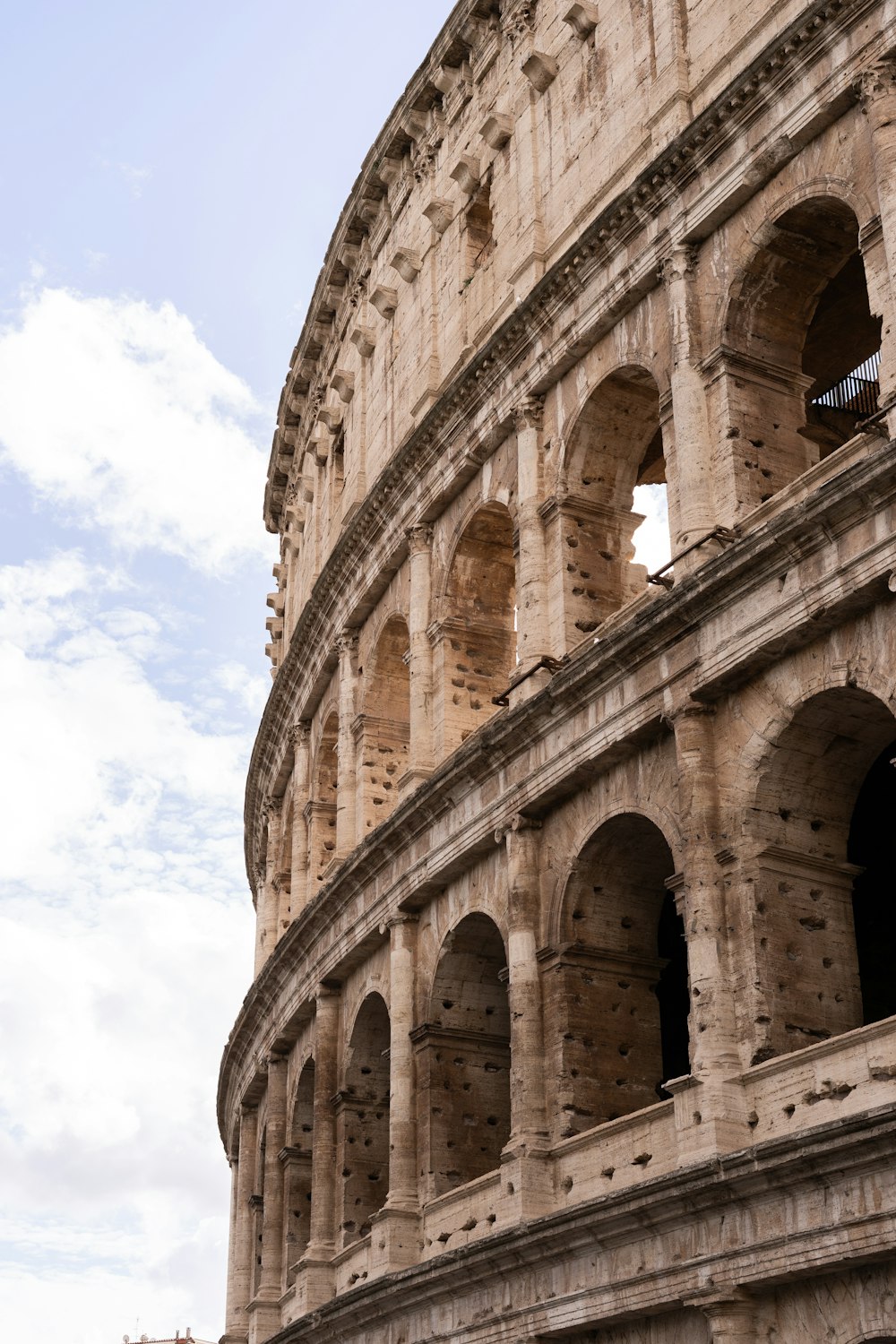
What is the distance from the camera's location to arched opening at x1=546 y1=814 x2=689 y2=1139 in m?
16.1

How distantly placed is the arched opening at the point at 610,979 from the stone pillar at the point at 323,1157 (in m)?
5.64

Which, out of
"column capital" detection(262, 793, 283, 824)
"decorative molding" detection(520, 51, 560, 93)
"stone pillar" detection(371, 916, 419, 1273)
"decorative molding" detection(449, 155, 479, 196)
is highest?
"decorative molding" detection(449, 155, 479, 196)

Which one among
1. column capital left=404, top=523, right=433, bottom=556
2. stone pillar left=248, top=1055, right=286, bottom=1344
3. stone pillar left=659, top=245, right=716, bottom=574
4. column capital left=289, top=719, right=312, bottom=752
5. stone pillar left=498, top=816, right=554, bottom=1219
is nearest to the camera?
stone pillar left=498, top=816, right=554, bottom=1219

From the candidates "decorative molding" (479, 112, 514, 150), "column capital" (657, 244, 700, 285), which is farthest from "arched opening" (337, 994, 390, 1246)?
"decorative molding" (479, 112, 514, 150)

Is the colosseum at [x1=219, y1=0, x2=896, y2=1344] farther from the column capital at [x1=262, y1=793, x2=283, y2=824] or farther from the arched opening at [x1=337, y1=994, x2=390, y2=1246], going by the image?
the column capital at [x1=262, y1=793, x2=283, y2=824]

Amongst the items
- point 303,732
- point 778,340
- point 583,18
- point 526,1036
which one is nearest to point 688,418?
point 778,340

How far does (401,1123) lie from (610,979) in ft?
11.2

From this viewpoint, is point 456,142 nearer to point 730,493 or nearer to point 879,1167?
point 730,493

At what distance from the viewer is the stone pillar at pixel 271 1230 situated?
923 inches

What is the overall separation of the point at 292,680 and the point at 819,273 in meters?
13.0

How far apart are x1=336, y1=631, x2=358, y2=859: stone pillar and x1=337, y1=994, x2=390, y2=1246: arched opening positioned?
2469 mm

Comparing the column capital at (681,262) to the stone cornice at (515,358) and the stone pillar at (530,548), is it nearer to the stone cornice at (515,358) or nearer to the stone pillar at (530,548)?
the stone cornice at (515,358)

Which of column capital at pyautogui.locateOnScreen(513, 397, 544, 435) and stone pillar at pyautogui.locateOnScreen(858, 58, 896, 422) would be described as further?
column capital at pyautogui.locateOnScreen(513, 397, 544, 435)

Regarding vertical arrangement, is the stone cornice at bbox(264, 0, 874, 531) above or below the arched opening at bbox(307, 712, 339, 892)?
above
